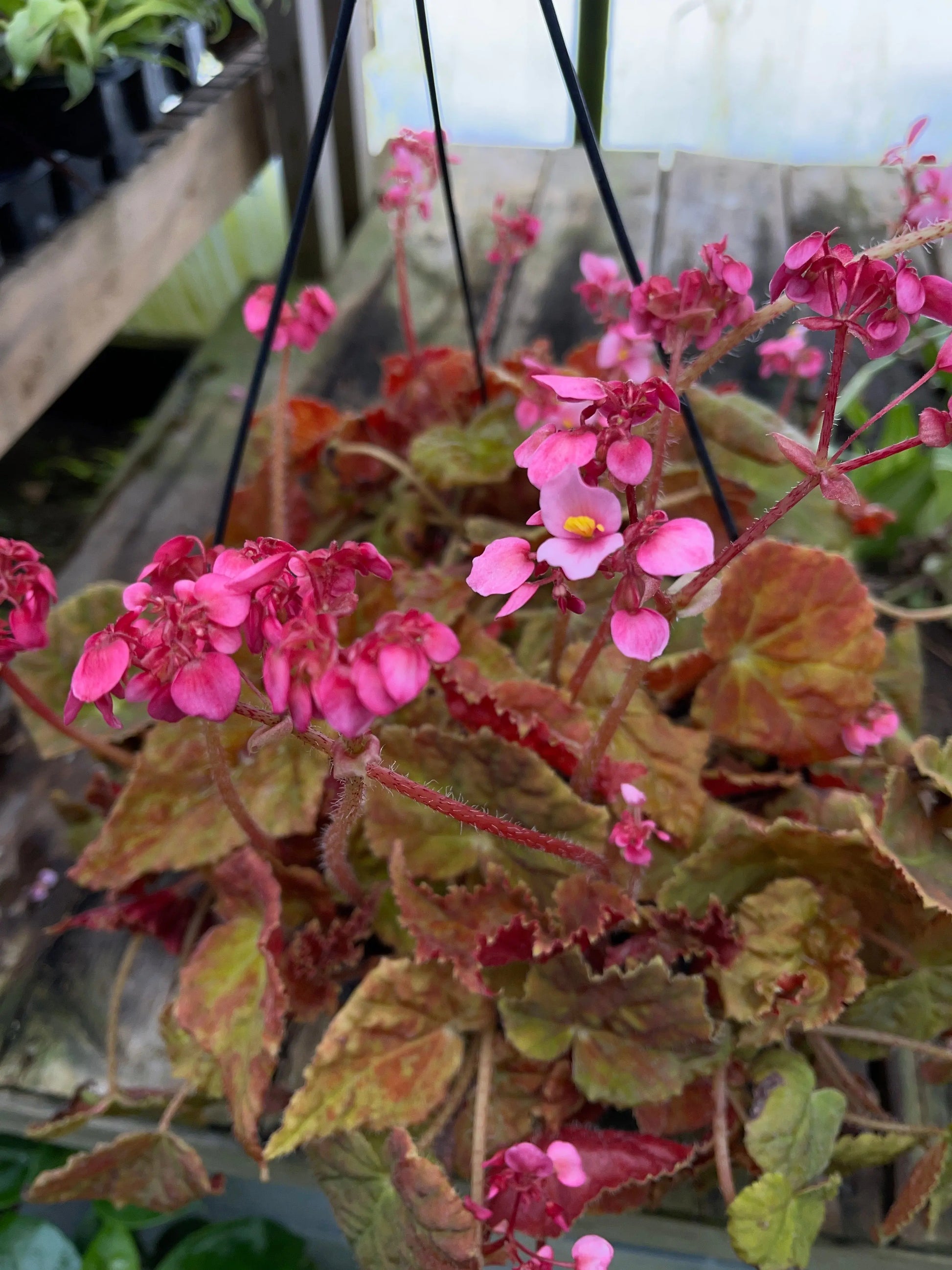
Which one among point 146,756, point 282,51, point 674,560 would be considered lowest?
point 146,756

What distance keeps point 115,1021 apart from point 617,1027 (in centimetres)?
42

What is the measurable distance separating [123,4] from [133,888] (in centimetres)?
104

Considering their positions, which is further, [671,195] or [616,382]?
[671,195]

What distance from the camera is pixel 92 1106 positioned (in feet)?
2.43

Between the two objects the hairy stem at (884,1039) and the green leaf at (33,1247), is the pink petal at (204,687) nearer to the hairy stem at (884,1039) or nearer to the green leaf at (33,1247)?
the hairy stem at (884,1039)

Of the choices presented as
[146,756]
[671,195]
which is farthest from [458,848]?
[671,195]

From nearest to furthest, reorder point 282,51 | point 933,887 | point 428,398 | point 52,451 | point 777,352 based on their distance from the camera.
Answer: point 933,887
point 777,352
point 428,398
point 282,51
point 52,451

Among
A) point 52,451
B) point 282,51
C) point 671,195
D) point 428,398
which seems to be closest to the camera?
point 428,398

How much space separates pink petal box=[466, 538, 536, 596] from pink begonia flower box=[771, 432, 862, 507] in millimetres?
135

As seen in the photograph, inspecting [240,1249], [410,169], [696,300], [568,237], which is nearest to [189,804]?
[240,1249]

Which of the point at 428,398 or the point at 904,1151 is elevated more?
the point at 428,398

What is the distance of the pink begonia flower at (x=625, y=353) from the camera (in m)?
0.83

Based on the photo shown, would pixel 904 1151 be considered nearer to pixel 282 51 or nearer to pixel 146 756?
pixel 146 756

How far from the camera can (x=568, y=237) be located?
5.36 feet
